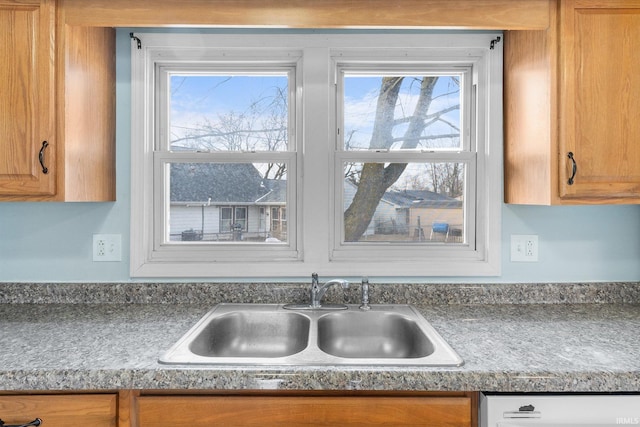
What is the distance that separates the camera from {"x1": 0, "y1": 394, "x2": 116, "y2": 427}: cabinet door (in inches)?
40.9

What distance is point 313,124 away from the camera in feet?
5.67

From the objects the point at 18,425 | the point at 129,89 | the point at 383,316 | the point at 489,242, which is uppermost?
the point at 129,89

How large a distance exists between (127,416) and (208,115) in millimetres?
1264

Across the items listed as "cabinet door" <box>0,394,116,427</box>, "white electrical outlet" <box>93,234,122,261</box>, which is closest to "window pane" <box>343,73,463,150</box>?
"white electrical outlet" <box>93,234,122,261</box>

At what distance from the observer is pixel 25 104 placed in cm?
138

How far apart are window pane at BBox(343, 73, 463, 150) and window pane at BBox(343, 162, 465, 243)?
0.35ft

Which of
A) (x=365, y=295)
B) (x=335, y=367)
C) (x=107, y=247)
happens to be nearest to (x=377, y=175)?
(x=365, y=295)

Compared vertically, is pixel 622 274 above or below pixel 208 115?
below

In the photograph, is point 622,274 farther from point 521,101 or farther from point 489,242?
point 521,101

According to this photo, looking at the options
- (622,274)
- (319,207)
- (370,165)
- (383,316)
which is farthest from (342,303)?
(622,274)

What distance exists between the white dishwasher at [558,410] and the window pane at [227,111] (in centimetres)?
131

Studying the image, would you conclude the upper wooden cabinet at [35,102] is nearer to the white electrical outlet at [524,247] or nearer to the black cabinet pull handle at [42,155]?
the black cabinet pull handle at [42,155]

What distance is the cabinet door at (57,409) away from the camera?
1038 mm

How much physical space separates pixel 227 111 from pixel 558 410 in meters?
1.65
